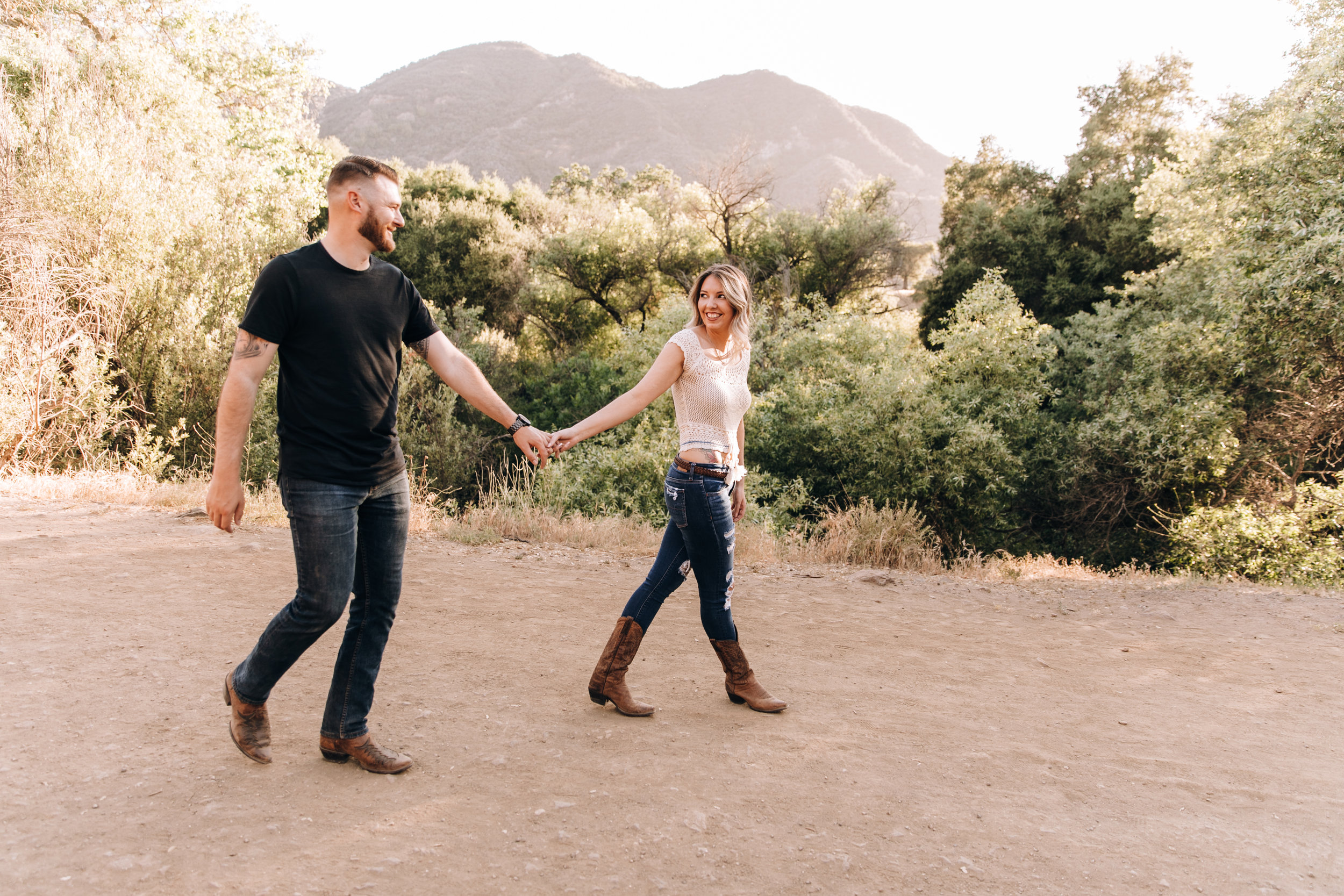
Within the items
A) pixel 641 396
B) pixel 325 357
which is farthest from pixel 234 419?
pixel 641 396

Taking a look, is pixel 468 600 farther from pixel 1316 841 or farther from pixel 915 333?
pixel 915 333

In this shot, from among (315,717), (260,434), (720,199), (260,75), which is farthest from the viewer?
(720,199)

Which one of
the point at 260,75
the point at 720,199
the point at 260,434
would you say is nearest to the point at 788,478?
the point at 260,434

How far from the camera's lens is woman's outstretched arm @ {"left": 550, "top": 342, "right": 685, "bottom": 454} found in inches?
136

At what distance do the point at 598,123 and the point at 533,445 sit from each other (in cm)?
10868

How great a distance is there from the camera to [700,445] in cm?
349

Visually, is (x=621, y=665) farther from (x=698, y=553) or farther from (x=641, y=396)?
(x=641, y=396)

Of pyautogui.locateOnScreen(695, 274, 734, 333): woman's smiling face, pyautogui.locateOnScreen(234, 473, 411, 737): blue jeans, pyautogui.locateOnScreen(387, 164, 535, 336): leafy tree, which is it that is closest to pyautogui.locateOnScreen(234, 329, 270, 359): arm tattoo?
pyautogui.locateOnScreen(234, 473, 411, 737): blue jeans

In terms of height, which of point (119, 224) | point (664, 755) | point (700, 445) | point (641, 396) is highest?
point (119, 224)

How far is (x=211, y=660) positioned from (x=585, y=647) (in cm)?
198

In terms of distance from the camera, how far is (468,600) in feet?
19.0

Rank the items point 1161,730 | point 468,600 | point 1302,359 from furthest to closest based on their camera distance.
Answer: point 1302,359 → point 468,600 → point 1161,730

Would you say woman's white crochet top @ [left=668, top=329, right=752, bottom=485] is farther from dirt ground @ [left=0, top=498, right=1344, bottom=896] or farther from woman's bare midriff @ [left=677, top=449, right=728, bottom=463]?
dirt ground @ [left=0, top=498, right=1344, bottom=896]

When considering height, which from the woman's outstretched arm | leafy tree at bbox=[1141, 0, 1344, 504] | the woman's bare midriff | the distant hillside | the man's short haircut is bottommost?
the woman's bare midriff
